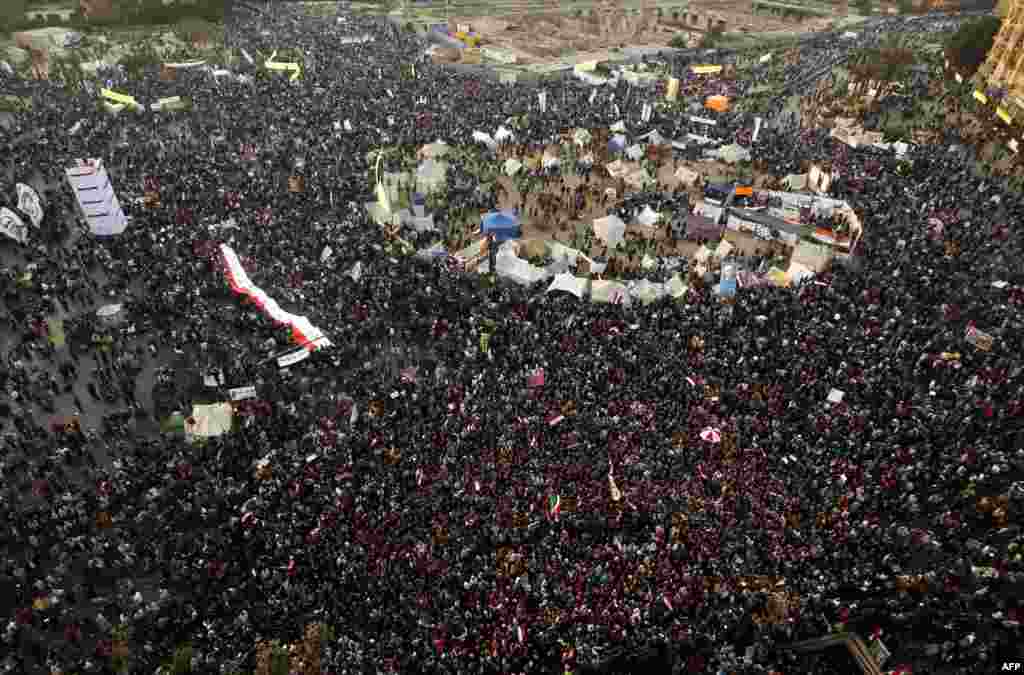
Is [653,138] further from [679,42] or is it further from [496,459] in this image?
[679,42]

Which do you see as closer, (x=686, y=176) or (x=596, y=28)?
(x=686, y=176)

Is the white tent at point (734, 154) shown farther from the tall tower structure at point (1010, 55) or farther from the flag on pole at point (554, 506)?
the flag on pole at point (554, 506)

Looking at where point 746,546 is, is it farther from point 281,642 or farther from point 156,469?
point 156,469

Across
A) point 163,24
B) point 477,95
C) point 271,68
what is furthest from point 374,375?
point 163,24

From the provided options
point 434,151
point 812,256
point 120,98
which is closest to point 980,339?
point 812,256

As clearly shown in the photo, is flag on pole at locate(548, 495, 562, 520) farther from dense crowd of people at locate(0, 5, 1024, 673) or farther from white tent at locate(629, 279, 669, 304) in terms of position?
white tent at locate(629, 279, 669, 304)
